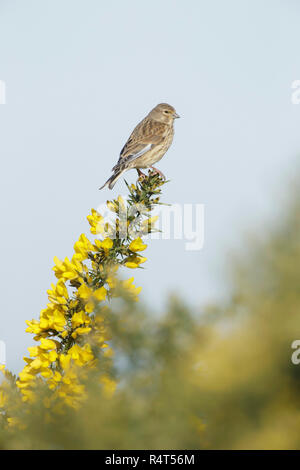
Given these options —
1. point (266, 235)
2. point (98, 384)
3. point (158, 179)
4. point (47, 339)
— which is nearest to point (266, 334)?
point (266, 235)

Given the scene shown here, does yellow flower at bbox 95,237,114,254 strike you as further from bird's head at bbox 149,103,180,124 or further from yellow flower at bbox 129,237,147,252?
Answer: bird's head at bbox 149,103,180,124

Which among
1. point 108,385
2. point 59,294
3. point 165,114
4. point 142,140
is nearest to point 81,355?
point 108,385

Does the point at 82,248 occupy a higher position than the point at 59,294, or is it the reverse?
the point at 82,248

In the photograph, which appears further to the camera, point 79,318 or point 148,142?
point 148,142

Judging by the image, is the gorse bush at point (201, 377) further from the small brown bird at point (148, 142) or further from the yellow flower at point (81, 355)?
the small brown bird at point (148, 142)

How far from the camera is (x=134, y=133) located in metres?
10.4

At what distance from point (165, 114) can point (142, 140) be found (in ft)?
5.08

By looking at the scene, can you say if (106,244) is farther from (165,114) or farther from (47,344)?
(165,114)

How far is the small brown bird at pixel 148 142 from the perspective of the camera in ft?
29.6

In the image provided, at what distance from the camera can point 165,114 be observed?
1117 cm

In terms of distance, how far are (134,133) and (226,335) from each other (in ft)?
32.0

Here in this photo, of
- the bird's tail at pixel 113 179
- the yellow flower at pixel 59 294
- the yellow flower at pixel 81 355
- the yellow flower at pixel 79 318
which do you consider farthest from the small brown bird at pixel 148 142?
the yellow flower at pixel 81 355
